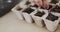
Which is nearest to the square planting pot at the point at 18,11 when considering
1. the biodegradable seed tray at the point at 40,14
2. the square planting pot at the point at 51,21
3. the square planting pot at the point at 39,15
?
the biodegradable seed tray at the point at 40,14

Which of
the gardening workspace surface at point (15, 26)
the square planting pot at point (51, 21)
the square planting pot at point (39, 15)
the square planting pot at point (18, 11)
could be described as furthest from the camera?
the square planting pot at point (18, 11)

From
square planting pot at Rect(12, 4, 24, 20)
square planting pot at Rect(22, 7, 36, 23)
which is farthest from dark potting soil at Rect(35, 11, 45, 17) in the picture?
square planting pot at Rect(12, 4, 24, 20)

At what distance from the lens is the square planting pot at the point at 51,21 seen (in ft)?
4.18

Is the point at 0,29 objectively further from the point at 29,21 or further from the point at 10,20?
the point at 29,21

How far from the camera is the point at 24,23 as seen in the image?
1.62 m

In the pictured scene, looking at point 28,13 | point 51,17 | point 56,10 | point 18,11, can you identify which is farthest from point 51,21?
point 18,11

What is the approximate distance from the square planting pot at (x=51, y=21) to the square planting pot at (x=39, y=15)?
65mm

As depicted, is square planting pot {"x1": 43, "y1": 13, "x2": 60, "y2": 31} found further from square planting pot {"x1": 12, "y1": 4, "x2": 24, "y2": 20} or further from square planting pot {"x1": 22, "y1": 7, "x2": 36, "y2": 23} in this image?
square planting pot {"x1": 12, "y1": 4, "x2": 24, "y2": 20}

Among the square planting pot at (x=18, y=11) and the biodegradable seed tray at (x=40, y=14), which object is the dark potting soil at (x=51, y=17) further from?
the square planting pot at (x=18, y=11)

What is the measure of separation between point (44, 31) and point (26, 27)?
0.27 metres

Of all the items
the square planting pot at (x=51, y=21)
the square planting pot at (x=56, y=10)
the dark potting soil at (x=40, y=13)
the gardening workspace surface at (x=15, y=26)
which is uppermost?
the square planting pot at (x=56, y=10)

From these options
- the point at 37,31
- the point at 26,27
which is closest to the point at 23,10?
the point at 26,27

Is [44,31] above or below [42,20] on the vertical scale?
below

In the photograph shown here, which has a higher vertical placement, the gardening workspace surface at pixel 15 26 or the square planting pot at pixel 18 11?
the square planting pot at pixel 18 11
